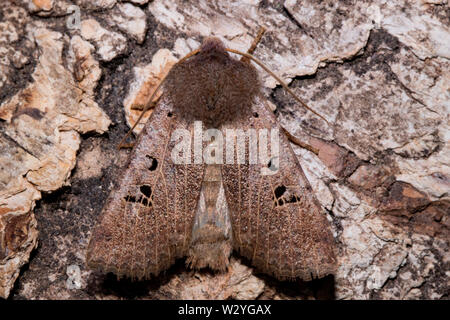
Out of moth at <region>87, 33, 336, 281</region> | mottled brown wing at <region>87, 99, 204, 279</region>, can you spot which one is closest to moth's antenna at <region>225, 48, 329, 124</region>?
moth at <region>87, 33, 336, 281</region>

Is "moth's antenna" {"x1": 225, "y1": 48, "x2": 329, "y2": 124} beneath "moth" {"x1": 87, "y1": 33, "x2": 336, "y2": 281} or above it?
above

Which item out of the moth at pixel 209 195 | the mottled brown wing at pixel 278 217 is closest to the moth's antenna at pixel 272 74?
the moth at pixel 209 195

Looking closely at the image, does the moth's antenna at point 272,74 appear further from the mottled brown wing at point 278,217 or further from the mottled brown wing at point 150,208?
the mottled brown wing at point 150,208

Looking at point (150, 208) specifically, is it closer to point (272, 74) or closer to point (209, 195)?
point (209, 195)

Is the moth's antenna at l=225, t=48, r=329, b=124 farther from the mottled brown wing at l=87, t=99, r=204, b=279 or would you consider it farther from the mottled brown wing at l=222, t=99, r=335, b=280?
the mottled brown wing at l=87, t=99, r=204, b=279

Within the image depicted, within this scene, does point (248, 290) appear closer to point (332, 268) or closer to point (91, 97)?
point (332, 268)

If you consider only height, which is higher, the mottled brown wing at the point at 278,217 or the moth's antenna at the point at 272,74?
the moth's antenna at the point at 272,74
